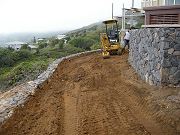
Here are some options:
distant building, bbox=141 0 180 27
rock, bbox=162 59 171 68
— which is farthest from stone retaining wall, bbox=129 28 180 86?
distant building, bbox=141 0 180 27

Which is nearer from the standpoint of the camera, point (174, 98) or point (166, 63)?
point (174, 98)

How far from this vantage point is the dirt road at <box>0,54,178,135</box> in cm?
1003

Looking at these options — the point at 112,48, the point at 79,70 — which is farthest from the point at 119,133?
the point at 112,48

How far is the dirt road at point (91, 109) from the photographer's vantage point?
1003 centimetres

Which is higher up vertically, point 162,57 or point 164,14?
point 164,14

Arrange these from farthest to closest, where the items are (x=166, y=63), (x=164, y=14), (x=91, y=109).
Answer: (x=164, y=14)
(x=166, y=63)
(x=91, y=109)

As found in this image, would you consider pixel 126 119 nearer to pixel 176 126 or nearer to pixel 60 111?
pixel 176 126

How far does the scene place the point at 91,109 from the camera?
11.8 metres

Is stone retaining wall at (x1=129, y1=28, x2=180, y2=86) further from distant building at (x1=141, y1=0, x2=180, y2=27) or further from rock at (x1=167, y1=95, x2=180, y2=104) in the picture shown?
distant building at (x1=141, y1=0, x2=180, y2=27)

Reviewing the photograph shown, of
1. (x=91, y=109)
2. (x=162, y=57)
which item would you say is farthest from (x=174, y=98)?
(x=91, y=109)

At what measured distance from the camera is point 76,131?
995 centimetres

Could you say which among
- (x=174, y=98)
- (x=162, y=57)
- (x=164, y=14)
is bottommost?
(x=174, y=98)

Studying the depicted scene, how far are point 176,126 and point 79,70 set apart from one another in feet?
33.3

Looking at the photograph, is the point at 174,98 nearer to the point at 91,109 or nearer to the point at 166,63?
the point at 166,63
